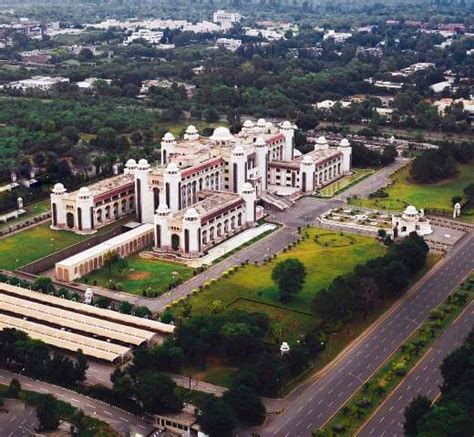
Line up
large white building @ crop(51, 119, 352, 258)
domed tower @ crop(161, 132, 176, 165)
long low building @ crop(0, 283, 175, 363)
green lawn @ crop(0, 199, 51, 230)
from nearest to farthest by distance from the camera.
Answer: long low building @ crop(0, 283, 175, 363) → large white building @ crop(51, 119, 352, 258) → green lawn @ crop(0, 199, 51, 230) → domed tower @ crop(161, 132, 176, 165)

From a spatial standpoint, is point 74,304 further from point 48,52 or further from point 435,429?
point 48,52

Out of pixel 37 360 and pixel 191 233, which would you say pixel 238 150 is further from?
pixel 37 360

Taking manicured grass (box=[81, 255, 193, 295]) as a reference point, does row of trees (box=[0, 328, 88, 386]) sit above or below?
above

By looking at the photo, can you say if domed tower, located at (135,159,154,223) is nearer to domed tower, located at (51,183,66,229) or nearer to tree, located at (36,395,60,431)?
domed tower, located at (51,183,66,229)

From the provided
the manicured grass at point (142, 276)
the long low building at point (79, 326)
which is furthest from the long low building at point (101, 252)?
the long low building at point (79, 326)

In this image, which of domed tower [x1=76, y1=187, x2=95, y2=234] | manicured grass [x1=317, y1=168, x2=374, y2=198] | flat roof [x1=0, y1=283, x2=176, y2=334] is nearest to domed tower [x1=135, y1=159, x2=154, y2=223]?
domed tower [x1=76, y1=187, x2=95, y2=234]

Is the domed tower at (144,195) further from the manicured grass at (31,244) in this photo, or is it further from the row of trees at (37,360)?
the row of trees at (37,360)

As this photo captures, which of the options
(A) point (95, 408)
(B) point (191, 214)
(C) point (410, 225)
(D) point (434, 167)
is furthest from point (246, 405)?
(D) point (434, 167)
